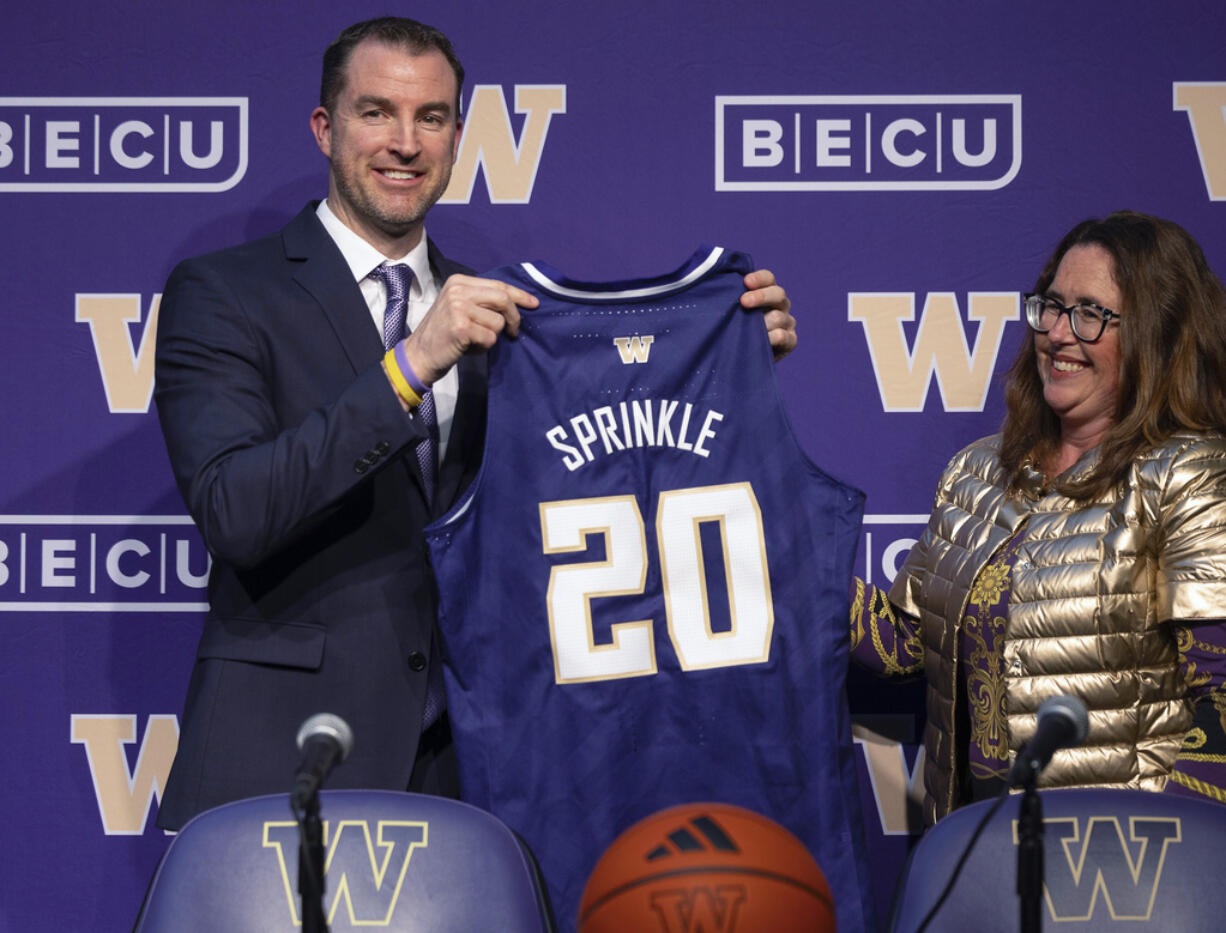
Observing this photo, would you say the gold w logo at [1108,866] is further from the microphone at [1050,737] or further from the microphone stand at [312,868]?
the microphone stand at [312,868]

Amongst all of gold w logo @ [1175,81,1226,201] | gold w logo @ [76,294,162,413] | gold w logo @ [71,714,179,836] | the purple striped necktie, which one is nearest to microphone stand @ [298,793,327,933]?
the purple striped necktie

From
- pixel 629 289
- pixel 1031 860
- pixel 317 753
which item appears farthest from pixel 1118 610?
pixel 317 753

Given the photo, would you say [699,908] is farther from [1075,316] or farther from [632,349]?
[1075,316]

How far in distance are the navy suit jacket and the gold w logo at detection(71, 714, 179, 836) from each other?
798 millimetres

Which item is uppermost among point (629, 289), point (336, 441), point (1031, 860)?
point (629, 289)

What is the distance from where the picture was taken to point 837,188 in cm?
275

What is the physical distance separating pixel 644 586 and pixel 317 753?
83 cm

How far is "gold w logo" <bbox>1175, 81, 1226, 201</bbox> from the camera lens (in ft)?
8.91

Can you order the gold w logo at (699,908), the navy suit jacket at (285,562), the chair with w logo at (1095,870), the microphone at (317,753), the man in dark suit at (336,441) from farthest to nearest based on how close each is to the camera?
the navy suit jacket at (285,562) < the man in dark suit at (336,441) < the chair with w logo at (1095,870) < the gold w logo at (699,908) < the microphone at (317,753)

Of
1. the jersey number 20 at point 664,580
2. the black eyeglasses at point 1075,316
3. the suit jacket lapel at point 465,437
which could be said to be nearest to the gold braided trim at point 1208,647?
the black eyeglasses at point 1075,316

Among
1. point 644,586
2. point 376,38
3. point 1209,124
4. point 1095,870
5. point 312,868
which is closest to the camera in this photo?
point 312,868

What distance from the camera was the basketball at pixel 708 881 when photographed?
4.35 feet

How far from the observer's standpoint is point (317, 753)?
125 centimetres

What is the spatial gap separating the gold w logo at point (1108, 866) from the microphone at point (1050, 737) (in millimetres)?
364
